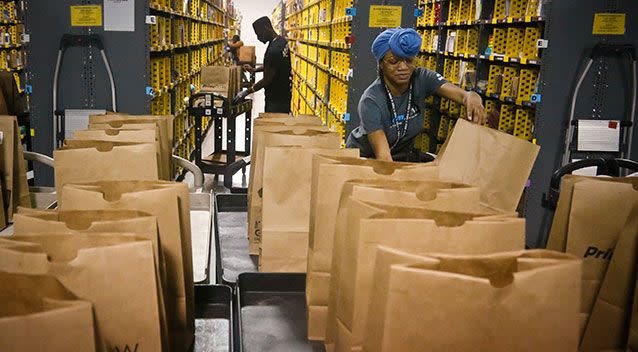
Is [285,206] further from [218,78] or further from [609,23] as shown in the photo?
[218,78]

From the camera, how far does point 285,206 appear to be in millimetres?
1775

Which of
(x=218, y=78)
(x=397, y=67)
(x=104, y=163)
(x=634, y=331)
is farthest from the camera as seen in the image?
(x=218, y=78)

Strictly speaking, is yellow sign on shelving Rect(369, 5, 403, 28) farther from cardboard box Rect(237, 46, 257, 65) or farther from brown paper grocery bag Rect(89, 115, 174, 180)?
cardboard box Rect(237, 46, 257, 65)

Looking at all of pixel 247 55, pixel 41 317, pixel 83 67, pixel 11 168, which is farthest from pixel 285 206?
pixel 247 55

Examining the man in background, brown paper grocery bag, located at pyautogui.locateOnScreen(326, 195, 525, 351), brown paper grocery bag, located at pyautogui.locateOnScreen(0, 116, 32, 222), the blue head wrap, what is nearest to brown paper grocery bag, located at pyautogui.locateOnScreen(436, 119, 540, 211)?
brown paper grocery bag, located at pyautogui.locateOnScreen(326, 195, 525, 351)

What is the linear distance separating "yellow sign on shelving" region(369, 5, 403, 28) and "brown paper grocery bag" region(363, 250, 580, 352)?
4949 mm

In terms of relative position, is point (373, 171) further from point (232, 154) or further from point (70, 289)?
point (232, 154)

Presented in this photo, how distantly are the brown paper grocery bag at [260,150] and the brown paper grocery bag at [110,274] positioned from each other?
1.00 m

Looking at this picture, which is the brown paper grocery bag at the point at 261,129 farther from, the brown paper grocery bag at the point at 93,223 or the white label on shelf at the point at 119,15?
the white label on shelf at the point at 119,15

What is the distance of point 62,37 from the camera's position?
4.69 meters

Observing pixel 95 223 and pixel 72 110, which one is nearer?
pixel 95 223

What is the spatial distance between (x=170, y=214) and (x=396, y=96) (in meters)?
1.99

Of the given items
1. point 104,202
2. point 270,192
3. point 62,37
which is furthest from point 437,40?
point 104,202

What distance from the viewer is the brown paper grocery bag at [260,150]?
2.00 metres
